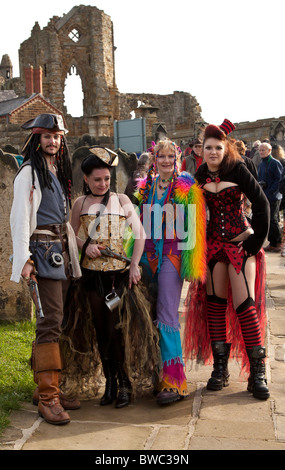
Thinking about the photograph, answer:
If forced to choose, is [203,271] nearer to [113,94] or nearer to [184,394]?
[184,394]

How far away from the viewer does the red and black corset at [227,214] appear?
4.02 meters

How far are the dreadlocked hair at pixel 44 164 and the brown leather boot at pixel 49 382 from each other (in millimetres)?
1066

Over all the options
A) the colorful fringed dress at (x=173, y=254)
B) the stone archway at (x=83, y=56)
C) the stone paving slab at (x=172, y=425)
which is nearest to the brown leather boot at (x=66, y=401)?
the stone paving slab at (x=172, y=425)

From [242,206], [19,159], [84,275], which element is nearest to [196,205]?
[242,206]

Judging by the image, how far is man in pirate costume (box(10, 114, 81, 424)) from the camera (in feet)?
11.6

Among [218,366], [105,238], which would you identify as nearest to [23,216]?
[105,238]

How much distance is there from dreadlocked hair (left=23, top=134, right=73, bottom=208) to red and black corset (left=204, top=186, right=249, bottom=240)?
1.01 m

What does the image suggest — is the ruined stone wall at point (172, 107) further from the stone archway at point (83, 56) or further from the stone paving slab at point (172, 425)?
the stone paving slab at point (172, 425)

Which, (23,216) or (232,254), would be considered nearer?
(23,216)

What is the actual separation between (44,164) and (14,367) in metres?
1.86

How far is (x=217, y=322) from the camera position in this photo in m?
4.16

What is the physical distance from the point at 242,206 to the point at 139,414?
1645mm

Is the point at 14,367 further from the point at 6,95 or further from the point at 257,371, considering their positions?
the point at 6,95

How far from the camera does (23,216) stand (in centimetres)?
351
